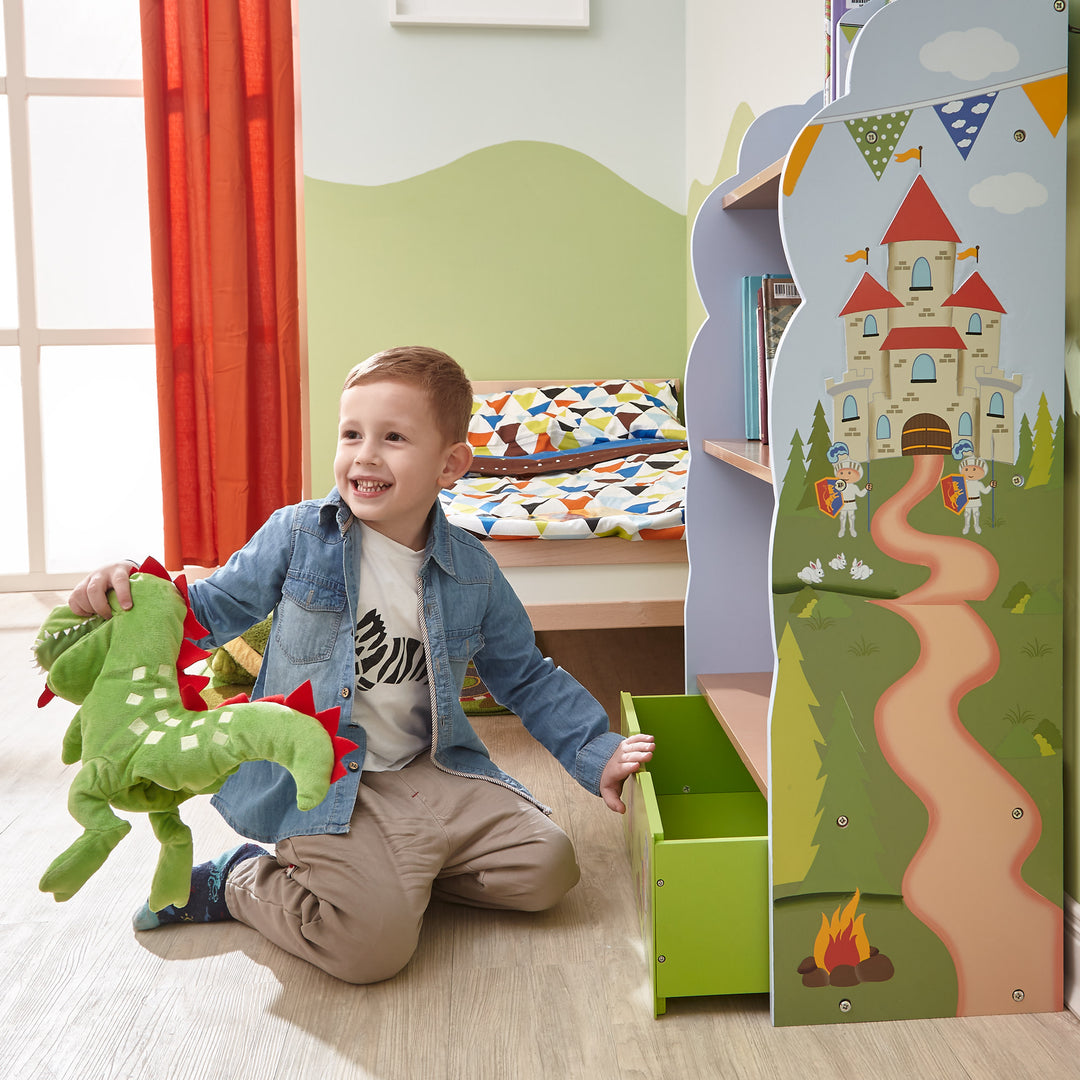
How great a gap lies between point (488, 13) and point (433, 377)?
7.41 feet

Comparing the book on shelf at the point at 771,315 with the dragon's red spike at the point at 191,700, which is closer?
the dragon's red spike at the point at 191,700

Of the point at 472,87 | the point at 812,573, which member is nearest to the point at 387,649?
the point at 812,573

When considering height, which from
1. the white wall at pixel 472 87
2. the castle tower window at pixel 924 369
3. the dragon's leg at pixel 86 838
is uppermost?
the white wall at pixel 472 87

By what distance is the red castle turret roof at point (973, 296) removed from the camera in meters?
1.08

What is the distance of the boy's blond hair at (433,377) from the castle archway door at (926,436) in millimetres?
538

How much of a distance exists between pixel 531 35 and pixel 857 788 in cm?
275

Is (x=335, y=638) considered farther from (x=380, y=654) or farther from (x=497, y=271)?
(x=497, y=271)

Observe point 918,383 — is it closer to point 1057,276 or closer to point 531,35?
point 1057,276

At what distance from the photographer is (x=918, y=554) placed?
3.59 feet

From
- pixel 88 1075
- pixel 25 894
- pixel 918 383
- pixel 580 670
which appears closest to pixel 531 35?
pixel 580 670

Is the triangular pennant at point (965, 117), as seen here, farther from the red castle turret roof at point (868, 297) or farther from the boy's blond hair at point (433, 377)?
the boy's blond hair at point (433, 377)

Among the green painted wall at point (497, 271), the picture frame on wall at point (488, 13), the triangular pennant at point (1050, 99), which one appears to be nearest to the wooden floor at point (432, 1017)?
the triangular pennant at point (1050, 99)

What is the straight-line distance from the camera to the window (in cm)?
354

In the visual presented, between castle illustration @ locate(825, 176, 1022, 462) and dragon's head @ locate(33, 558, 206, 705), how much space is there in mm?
725
